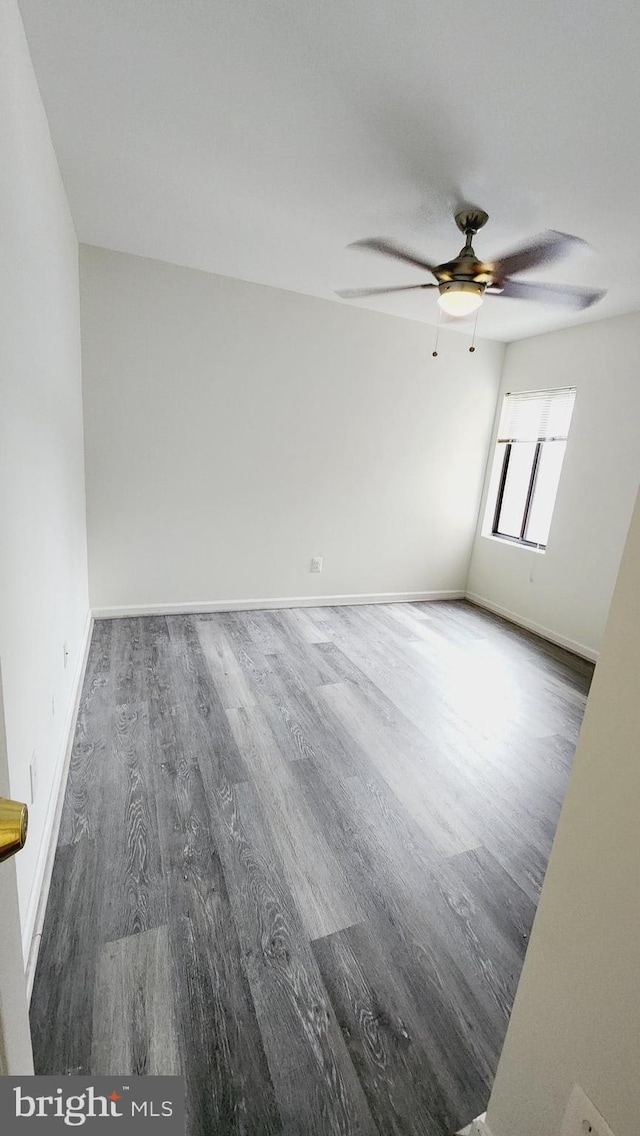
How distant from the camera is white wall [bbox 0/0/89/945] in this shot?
113 centimetres

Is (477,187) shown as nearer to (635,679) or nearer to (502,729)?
(635,679)

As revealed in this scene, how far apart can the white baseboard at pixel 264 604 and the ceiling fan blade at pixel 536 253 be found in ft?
9.09

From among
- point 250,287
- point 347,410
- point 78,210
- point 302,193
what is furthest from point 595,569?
point 78,210

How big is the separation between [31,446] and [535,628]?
392cm

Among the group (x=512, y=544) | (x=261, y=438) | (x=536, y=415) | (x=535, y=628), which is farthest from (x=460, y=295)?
(x=535, y=628)

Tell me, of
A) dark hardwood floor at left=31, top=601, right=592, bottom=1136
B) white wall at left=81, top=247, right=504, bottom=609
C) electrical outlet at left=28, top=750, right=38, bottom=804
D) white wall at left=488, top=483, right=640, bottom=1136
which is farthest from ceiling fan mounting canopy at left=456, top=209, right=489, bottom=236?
electrical outlet at left=28, top=750, right=38, bottom=804

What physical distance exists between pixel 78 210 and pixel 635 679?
328 centimetres

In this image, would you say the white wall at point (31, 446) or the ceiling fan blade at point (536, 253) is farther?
the ceiling fan blade at point (536, 253)

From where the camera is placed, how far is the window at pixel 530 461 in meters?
3.81

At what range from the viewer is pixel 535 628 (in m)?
3.98

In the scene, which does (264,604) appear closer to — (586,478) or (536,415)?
(586,478)

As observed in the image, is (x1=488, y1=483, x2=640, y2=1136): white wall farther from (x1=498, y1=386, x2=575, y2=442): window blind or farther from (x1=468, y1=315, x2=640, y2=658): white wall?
(x1=498, y1=386, x2=575, y2=442): window blind

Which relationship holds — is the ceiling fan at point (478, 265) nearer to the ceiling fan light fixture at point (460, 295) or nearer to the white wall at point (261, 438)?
the ceiling fan light fixture at point (460, 295)

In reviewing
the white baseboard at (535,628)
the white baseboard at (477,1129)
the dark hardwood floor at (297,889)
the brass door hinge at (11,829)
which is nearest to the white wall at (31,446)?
the dark hardwood floor at (297,889)
